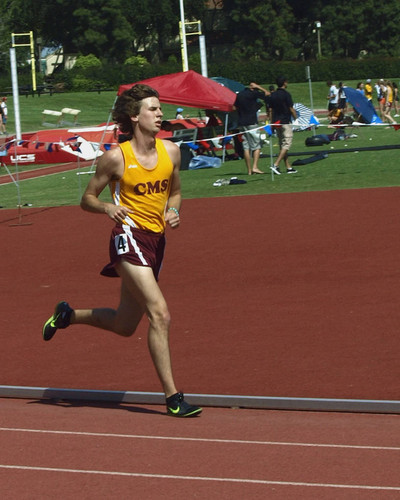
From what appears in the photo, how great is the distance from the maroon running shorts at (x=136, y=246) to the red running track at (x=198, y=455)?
933 mm

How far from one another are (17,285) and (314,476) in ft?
23.6

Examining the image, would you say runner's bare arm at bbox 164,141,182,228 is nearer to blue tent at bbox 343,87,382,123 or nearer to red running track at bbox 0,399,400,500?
red running track at bbox 0,399,400,500

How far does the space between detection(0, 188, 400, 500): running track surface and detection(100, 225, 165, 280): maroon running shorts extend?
0.93 m

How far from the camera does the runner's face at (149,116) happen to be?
6797 mm

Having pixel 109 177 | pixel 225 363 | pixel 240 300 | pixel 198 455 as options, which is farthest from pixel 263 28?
pixel 198 455

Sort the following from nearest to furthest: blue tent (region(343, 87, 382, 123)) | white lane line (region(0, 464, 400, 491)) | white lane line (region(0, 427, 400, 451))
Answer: white lane line (region(0, 464, 400, 491)) → white lane line (region(0, 427, 400, 451)) → blue tent (region(343, 87, 382, 123))

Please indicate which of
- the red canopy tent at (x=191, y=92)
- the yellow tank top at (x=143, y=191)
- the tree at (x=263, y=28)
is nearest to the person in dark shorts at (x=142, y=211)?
the yellow tank top at (x=143, y=191)

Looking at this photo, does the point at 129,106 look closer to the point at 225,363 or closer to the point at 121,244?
the point at 121,244

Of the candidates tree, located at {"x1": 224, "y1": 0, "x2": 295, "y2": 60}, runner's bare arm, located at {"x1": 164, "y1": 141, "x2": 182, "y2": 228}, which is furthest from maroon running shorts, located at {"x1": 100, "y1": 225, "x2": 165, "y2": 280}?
tree, located at {"x1": 224, "y1": 0, "x2": 295, "y2": 60}

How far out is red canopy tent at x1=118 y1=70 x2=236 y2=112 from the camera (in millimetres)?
26609

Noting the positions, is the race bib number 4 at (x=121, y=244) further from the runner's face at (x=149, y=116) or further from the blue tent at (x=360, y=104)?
the blue tent at (x=360, y=104)

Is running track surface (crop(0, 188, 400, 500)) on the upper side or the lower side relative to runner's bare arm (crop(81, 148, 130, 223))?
lower

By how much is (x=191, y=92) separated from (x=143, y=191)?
67.3 feet

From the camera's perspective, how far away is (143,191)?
6.71 m
